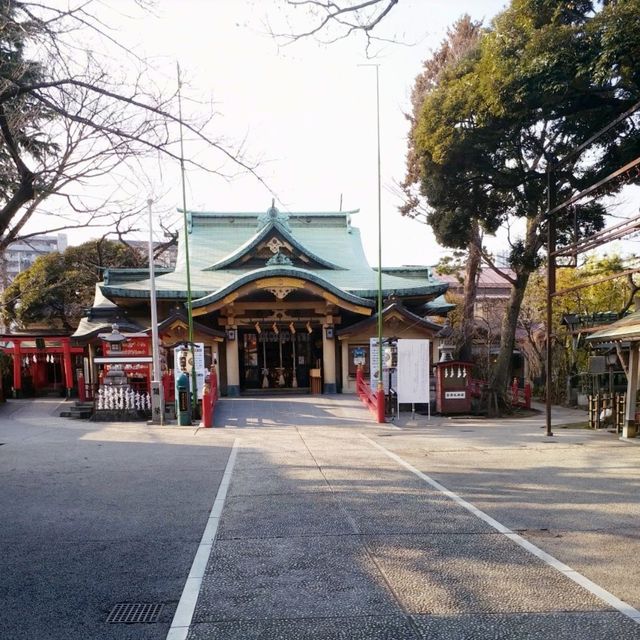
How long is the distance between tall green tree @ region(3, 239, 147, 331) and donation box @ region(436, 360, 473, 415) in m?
18.6

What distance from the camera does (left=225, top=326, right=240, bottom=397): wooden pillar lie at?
20.7 metres

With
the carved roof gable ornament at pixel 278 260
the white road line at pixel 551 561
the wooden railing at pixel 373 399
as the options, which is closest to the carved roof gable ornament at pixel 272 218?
the carved roof gable ornament at pixel 278 260

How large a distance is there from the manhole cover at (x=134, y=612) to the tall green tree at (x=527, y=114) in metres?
11.1

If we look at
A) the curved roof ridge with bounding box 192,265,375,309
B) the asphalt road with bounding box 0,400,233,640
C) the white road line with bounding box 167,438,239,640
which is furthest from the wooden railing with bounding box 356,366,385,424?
the white road line with bounding box 167,438,239,640

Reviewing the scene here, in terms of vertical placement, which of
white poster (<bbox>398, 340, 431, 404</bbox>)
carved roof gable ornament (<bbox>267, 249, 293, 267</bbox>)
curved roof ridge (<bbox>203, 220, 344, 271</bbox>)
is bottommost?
white poster (<bbox>398, 340, 431, 404</bbox>)

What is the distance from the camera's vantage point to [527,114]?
1191cm

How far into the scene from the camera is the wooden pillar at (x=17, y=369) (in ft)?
78.7

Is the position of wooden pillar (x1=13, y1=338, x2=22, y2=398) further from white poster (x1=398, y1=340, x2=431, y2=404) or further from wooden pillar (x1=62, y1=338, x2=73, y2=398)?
white poster (x1=398, y1=340, x2=431, y2=404)

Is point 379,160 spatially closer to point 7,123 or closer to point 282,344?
point 282,344

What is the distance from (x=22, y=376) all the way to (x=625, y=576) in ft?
89.8

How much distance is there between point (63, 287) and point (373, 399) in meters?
20.2

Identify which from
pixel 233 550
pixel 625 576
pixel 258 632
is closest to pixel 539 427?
pixel 625 576

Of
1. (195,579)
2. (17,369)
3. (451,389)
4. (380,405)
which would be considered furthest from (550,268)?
(17,369)

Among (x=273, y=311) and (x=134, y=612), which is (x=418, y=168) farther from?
(x=134, y=612)
